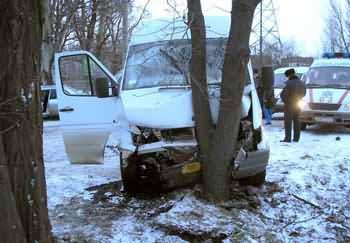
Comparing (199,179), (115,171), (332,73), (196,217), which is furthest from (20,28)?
(332,73)

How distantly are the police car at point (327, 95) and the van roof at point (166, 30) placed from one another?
230 inches

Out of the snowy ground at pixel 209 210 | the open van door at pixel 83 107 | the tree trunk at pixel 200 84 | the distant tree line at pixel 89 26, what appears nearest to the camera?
the snowy ground at pixel 209 210

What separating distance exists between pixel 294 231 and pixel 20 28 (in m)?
3.84

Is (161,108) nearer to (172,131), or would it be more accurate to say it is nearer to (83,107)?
A: (172,131)

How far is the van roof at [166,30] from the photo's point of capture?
7.94m

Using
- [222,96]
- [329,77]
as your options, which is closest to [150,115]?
[222,96]

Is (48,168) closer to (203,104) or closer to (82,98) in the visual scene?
(82,98)

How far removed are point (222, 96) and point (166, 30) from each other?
1.90 metres

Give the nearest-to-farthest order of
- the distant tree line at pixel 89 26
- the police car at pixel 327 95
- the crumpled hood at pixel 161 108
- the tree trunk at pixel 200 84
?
the crumpled hood at pixel 161 108 → the tree trunk at pixel 200 84 → the police car at pixel 327 95 → the distant tree line at pixel 89 26

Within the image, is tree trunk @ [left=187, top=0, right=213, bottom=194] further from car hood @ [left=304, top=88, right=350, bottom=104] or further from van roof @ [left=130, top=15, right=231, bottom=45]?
car hood @ [left=304, top=88, right=350, bottom=104]

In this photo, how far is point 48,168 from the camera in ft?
30.9

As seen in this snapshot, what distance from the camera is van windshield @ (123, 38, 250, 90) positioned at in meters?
7.53

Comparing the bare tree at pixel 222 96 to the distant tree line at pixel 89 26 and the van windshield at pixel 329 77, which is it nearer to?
the van windshield at pixel 329 77

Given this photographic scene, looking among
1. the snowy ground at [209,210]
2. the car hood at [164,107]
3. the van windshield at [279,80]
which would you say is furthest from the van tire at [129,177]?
the van windshield at [279,80]
